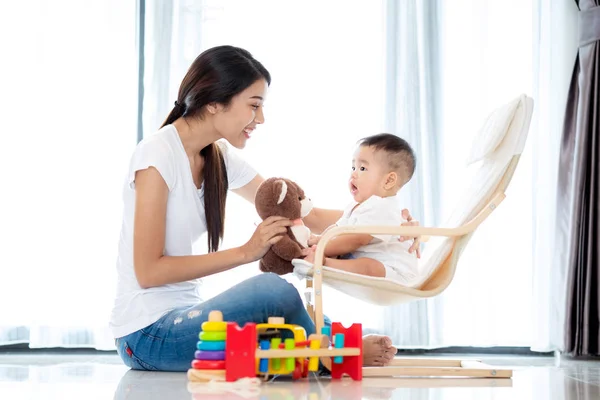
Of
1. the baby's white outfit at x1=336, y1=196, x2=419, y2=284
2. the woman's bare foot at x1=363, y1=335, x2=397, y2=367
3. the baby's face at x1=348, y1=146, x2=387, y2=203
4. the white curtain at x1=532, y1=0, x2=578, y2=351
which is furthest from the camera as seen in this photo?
the white curtain at x1=532, y1=0, x2=578, y2=351

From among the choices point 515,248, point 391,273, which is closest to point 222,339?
point 391,273

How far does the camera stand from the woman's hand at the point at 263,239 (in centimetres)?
204

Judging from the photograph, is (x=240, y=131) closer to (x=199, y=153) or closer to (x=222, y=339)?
(x=199, y=153)

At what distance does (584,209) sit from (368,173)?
1.32 metres

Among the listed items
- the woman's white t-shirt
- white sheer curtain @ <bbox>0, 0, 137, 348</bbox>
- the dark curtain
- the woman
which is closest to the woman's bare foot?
the woman

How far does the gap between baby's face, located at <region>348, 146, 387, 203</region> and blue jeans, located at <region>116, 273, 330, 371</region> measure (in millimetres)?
536

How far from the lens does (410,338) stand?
326cm

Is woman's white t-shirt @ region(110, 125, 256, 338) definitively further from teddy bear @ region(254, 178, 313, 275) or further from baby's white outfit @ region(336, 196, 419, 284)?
baby's white outfit @ region(336, 196, 419, 284)

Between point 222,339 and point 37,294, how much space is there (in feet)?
5.78

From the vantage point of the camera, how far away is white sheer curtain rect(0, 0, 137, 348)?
3.25 m

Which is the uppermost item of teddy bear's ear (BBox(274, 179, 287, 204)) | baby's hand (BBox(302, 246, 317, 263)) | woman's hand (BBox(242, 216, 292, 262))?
teddy bear's ear (BBox(274, 179, 287, 204))

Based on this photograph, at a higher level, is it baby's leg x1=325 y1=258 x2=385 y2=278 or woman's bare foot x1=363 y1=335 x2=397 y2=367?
baby's leg x1=325 y1=258 x2=385 y2=278

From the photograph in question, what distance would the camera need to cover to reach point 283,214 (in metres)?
2.08

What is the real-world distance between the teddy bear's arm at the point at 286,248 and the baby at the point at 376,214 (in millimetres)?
128
